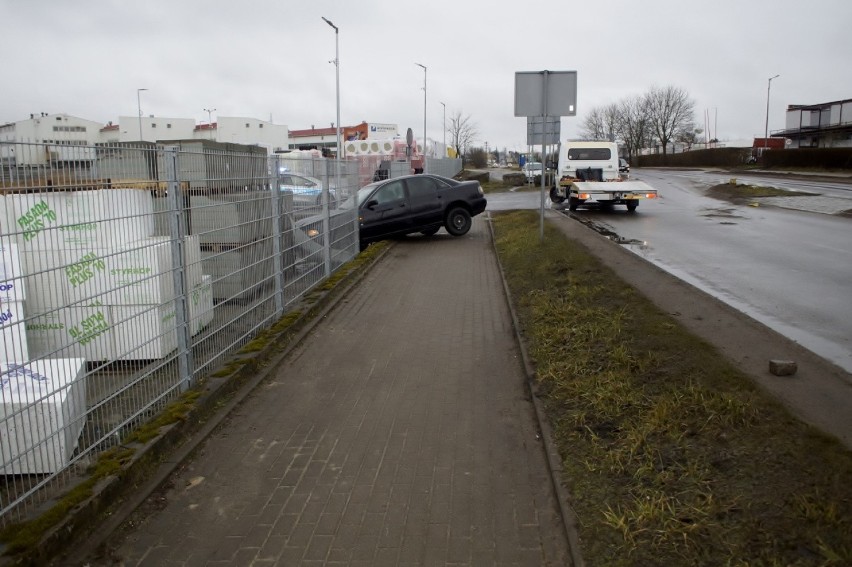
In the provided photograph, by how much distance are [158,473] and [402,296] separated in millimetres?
6090

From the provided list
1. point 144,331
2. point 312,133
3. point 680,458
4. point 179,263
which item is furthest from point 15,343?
point 312,133

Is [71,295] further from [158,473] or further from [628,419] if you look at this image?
[628,419]

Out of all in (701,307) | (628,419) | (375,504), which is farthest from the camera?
(701,307)

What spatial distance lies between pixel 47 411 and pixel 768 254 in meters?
12.4

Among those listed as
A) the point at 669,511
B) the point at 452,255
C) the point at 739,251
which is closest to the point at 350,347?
the point at 669,511

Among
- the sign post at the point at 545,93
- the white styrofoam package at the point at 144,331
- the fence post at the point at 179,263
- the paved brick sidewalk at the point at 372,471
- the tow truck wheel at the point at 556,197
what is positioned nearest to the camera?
the paved brick sidewalk at the point at 372,471

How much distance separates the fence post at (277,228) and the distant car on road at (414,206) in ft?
27.2

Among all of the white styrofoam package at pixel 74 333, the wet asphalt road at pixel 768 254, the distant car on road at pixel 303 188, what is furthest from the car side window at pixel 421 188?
the white styrofoam package at pixel 74 333

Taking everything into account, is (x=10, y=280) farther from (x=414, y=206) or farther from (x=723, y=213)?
(x=723, y=213)

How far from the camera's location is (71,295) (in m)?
4.28

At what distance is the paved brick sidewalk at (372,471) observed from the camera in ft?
11.7

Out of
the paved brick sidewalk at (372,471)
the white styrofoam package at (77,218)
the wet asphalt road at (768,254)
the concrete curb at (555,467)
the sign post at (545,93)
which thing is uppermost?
the sign post at (545,93)

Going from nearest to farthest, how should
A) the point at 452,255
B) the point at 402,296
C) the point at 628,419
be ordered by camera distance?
the point at 628,419, the point at 402,296, the point at 452,255

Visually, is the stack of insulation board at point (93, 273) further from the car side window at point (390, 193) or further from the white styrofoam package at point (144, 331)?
the car side window at point (390, 193)
